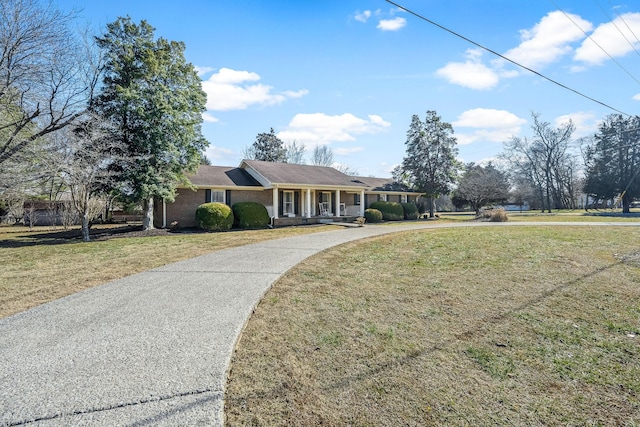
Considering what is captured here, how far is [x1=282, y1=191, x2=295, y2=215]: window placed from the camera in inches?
835

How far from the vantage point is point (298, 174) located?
21938mm

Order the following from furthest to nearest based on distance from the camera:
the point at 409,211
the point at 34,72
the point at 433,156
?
the point at 433,156 < the point at 409,211 < the point at 34,72

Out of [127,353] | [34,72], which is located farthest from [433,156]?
[127,353]

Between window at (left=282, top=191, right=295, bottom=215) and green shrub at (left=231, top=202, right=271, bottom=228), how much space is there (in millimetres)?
2854

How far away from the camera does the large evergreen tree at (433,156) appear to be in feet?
91.3

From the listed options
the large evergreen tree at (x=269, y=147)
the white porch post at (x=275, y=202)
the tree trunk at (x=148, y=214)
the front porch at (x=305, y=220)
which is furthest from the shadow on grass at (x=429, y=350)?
the large evergreen tree at (x=269, y=147)

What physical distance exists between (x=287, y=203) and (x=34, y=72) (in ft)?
44.3

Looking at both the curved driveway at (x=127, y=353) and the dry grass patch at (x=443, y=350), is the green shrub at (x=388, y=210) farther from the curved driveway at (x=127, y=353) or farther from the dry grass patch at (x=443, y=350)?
the curved driveway at (x=127, y=353)

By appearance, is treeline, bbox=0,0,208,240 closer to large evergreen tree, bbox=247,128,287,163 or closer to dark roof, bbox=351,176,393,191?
dark roof, bbox=351,176,393,191

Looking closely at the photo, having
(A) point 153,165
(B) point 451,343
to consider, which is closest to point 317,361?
(B) point 451,343

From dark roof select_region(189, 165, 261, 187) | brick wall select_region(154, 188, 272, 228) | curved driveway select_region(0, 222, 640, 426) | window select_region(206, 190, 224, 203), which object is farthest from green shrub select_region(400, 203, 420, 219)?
curved driveway select_region(0, 222, 640, 426)

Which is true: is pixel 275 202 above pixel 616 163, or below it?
below

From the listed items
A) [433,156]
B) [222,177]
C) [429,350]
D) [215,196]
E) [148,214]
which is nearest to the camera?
[429,350]

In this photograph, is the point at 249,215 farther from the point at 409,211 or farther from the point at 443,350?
the point at 443,350
